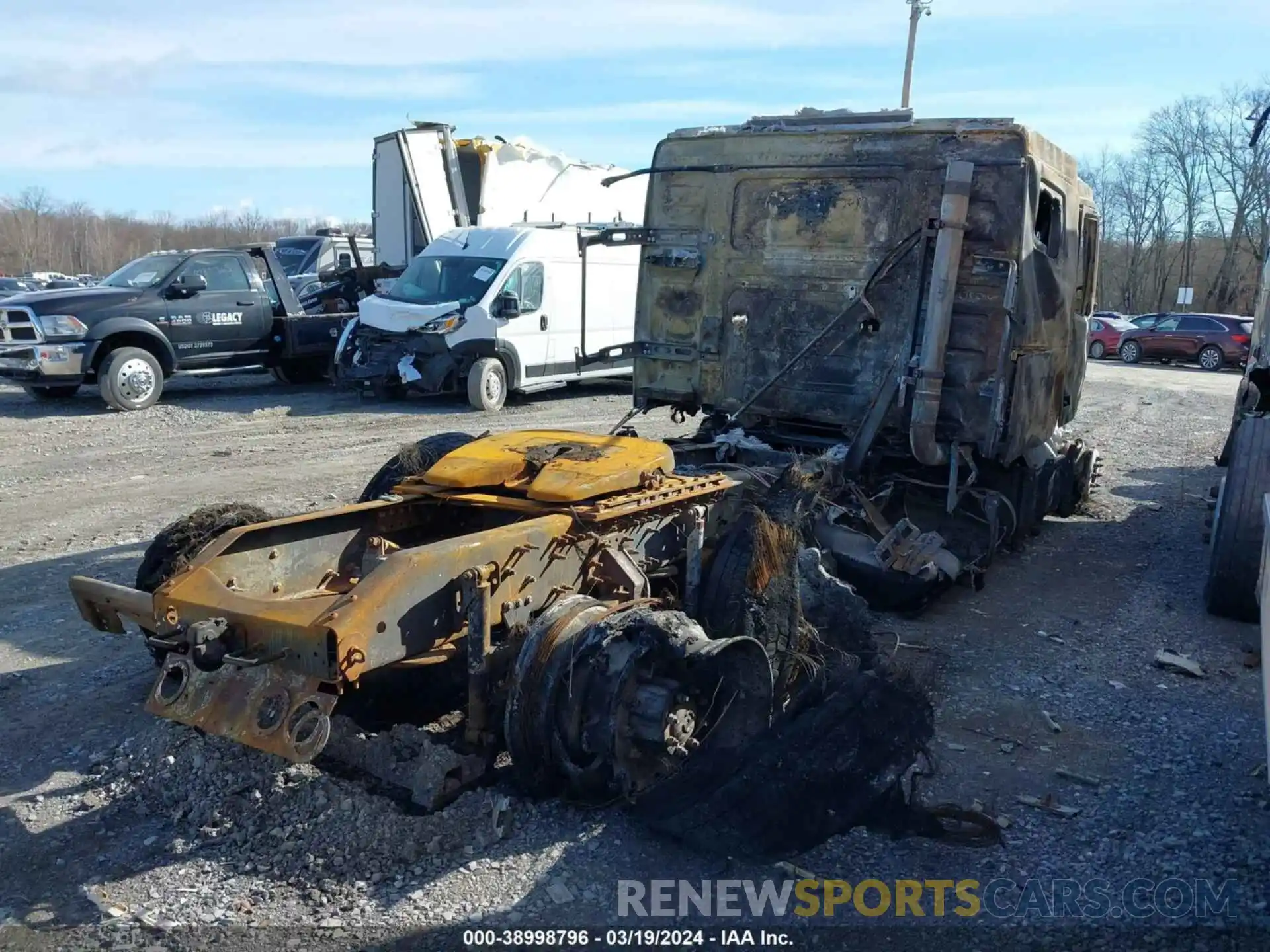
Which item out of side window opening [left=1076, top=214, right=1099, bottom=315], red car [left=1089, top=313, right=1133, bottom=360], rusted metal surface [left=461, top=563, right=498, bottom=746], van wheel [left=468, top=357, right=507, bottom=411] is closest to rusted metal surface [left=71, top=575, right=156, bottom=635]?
rusted metal surface [left=461, top=563, right=498, bottom=746]

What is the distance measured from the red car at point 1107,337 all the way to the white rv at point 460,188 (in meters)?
17.1

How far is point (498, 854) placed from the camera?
3.45 m

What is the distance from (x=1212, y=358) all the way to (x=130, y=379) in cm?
2503

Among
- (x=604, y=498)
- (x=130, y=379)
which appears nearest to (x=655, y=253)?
(x=604, y=498)

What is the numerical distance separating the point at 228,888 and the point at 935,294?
4.42 metres

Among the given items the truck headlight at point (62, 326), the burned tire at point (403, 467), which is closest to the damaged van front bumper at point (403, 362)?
the truck headlight at point (62, 326)

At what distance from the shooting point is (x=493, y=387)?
13.5m

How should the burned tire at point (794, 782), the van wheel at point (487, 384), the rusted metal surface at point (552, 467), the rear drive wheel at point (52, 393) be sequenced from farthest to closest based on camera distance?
the rear drive wheel at point (52, 393) → the van wheel at point (487, 384) → the rusted metal surface at point (552, 467) → the burned tire at point (794, 782)

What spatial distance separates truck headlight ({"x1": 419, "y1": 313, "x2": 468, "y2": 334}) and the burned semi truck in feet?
20.4

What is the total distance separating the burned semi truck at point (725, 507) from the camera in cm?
346

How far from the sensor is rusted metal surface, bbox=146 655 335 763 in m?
3.18

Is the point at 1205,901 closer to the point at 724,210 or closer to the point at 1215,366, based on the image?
the point at 724,210

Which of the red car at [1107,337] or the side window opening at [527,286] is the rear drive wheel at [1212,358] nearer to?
the red car at [1107,337]

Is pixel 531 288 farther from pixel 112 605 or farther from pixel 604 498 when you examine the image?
pixel 112 605
